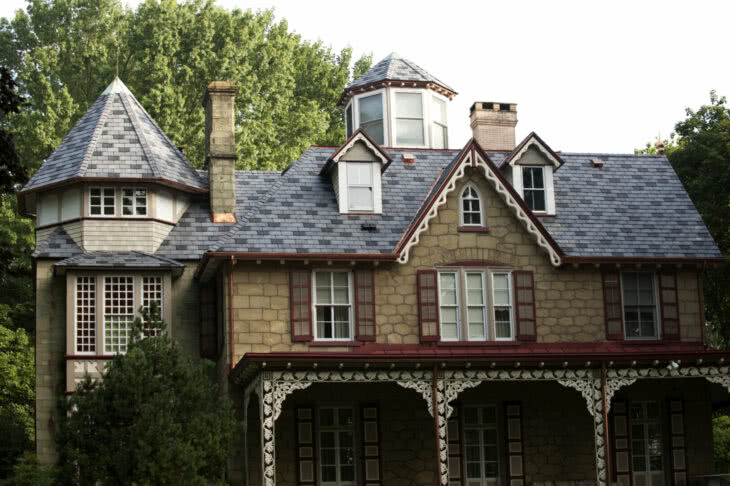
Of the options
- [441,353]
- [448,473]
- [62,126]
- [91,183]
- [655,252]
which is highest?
[62,126]

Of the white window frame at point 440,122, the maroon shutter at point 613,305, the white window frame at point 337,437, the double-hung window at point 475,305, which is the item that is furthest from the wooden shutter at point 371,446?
the white window frame at point 440,122

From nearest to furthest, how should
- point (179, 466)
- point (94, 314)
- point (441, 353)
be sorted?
1. point (179, 466)
2. point (441, 353)
3. point (94, 314)

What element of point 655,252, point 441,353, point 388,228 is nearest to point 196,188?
point 388,228

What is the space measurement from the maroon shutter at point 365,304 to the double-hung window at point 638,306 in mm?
6615

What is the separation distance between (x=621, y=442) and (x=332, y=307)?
807 cm

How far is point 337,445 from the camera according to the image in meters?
31.7

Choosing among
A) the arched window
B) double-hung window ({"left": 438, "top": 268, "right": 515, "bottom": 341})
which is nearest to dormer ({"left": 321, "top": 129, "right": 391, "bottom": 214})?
the arched window

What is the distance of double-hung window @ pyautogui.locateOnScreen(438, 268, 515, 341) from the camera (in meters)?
32.2

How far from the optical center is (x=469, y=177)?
32.8 meters

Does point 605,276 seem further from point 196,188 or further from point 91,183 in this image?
point 91,183

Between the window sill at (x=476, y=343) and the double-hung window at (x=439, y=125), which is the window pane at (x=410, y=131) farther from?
the window sill at (x=476, y=343)

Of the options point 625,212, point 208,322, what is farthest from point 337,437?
point 625,212

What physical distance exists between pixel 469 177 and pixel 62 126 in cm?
2106

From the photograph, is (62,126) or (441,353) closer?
(441,353)
